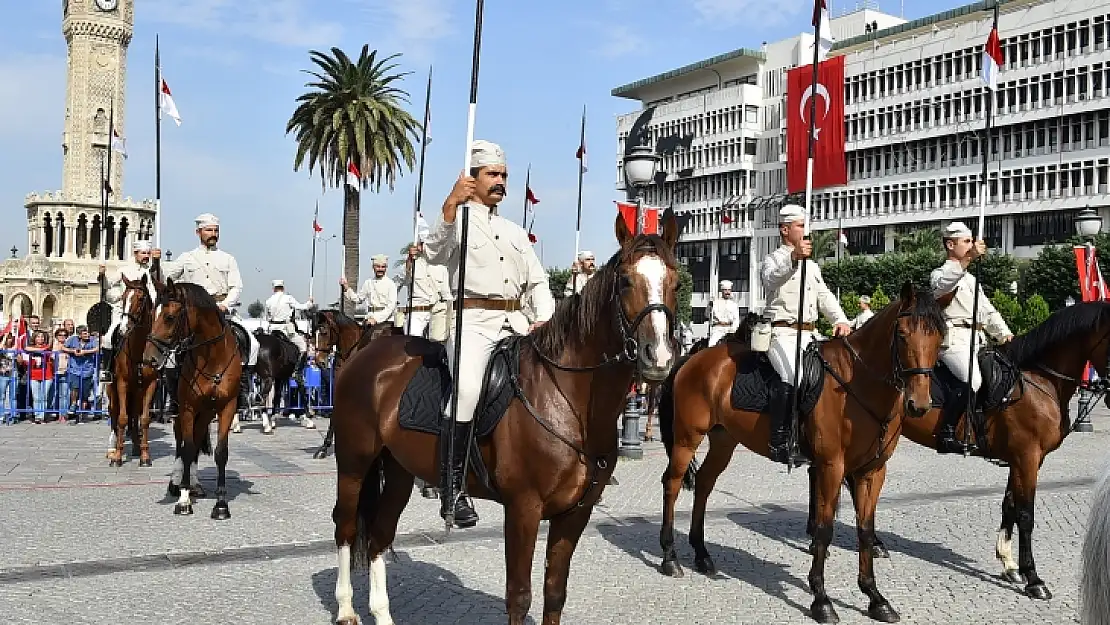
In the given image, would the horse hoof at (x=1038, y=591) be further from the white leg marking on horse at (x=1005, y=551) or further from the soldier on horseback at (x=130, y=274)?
the soldier on horseback at (x=130, y=274)

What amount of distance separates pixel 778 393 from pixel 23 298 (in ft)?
358

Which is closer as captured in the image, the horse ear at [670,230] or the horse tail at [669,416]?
the horse ear at [670,230]

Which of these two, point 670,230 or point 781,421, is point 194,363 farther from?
point 670,230

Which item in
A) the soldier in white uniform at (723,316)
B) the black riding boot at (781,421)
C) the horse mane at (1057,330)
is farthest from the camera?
the soldier in white uniform at (723,316)

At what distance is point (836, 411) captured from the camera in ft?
28.1

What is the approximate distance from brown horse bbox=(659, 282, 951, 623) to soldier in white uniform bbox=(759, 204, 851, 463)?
0.20 metres

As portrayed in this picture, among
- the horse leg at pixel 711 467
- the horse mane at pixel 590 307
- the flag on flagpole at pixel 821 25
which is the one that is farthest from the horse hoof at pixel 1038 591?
the flag on flagpole at pixel 821 25

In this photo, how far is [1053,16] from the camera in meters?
67.4

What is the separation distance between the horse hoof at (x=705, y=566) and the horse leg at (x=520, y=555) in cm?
351

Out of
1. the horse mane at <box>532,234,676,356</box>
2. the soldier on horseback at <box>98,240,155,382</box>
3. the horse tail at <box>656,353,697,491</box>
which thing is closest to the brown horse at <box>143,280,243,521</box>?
the soldier on horseback at <box>98,240,155,382</box>

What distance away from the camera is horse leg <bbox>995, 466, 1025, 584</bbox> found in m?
9.20

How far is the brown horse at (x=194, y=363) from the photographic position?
11.4 meters

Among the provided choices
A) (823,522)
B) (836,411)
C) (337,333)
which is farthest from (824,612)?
(337,333)

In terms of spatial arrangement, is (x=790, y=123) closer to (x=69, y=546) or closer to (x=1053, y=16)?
(x=1053, y=16)
